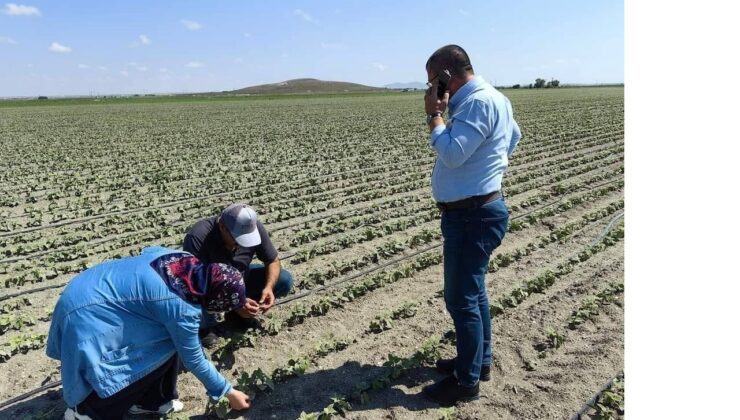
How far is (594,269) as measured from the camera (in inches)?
229

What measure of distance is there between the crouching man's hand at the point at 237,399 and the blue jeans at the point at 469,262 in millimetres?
1412

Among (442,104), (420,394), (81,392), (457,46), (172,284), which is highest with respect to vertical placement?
(457,46)

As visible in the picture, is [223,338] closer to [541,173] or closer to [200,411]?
[200,411]

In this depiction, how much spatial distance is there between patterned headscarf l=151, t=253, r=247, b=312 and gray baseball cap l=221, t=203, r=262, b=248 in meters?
0.67

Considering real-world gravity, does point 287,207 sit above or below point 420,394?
above

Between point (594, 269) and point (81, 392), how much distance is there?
16.5ft

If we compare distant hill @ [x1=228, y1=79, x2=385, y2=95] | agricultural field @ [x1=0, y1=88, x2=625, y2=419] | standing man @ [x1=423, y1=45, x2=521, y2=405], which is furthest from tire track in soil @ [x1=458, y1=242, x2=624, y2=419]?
distant hill @ [x1=228, y1=79, x2=385, y2=95]

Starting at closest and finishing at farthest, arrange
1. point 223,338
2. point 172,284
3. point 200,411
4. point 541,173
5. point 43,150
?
point 172,284 < point 200,411 < point 223,338 < point 541,173 < point 43,150

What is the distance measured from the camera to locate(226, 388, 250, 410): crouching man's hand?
10.8 ft

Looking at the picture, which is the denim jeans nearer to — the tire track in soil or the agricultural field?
the agricultural field

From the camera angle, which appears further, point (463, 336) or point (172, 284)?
point (463, 336)

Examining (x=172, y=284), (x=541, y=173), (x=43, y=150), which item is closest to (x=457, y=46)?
(x=172, y=284)

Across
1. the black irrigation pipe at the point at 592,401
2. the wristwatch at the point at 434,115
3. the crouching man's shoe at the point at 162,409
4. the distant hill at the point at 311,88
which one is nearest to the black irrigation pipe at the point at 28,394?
the crouching man's shoe at the point at 162,409

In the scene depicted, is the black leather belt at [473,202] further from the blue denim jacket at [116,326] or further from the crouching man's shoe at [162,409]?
the crouching man's shoe at [162,409]
